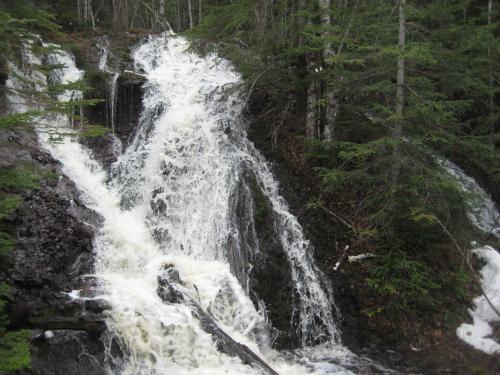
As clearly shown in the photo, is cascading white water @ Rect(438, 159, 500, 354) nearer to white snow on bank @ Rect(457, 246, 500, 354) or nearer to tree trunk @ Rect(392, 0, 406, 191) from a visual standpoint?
white snow on bank @ Rect(457, 246, 500, 354)

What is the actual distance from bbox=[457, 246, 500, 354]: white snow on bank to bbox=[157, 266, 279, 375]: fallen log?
4543mm

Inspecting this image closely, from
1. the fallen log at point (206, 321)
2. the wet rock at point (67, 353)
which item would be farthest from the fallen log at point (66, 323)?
the fallen log at point (206, 321)

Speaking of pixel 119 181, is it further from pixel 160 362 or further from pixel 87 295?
pixel 160 362

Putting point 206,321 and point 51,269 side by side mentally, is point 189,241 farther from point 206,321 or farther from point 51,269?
point 51,269

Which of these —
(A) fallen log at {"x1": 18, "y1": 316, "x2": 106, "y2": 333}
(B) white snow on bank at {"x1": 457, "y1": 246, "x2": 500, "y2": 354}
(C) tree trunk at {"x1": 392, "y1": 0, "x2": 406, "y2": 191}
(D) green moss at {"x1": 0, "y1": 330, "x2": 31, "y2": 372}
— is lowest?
(B) white snow on bank at {"x1": 457, "y1": 246, "x2": 500, "y2": 354}

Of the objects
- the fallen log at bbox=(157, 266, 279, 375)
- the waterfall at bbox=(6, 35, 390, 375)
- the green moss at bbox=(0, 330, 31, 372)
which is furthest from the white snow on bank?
the green moss at bbox=(0, 330, 31, 372)

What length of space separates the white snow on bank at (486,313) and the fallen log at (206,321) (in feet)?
14.9

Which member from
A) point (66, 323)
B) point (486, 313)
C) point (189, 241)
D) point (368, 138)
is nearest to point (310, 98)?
point (368, 138)

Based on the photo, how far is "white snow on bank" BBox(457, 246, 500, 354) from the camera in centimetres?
A: 845

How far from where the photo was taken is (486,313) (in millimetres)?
9094

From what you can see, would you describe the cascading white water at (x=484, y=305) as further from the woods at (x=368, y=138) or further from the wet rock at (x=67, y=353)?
the wet rock at (x=67, y=353)

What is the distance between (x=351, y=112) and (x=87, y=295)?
837 cm

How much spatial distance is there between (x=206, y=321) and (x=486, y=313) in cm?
617

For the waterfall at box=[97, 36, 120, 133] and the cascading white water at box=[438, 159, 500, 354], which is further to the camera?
the waterfall at box=[97, 36, 120, 133]
